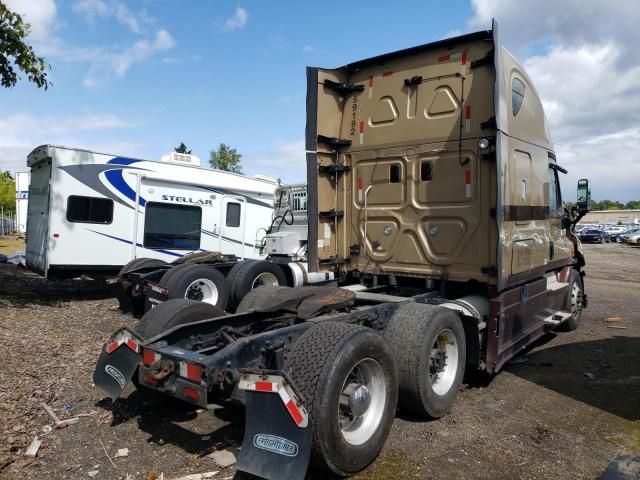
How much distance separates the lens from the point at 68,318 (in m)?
7.93

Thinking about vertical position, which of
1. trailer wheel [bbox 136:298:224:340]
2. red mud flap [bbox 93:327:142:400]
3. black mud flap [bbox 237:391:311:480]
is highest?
trailer wheel [bbox 136:298:224:340]

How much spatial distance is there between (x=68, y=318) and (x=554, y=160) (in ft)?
25.5

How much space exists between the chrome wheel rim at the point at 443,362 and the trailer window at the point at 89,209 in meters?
7.40

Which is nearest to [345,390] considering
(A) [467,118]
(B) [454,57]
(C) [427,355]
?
(C) [427,355]

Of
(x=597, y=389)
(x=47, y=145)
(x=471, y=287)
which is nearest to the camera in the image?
(x=597, y=389)

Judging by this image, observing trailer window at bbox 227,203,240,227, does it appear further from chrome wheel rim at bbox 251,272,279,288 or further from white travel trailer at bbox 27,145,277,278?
chrome wheel rim at bbox 251,272,279,288

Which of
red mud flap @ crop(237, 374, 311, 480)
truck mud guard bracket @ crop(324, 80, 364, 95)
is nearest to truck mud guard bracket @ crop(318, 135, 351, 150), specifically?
truck mud guard bracket @ crop(324, 80, 364, 95)

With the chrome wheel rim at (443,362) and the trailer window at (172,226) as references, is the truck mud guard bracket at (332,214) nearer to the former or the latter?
the chrome wheel rim at (443,362)

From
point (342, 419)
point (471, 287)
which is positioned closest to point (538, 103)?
point (471, 287)

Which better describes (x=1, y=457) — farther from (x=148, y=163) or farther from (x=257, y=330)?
(x=148, y=163)

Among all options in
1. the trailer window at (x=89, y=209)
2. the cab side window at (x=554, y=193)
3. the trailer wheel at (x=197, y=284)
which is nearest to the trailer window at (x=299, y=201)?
the trailer wheel at (x=197, y=284)

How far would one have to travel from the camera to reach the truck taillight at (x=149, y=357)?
3.55m

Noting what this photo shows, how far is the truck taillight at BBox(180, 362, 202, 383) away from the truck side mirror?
6.82m

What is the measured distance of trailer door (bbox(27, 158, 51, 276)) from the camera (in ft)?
30.1
